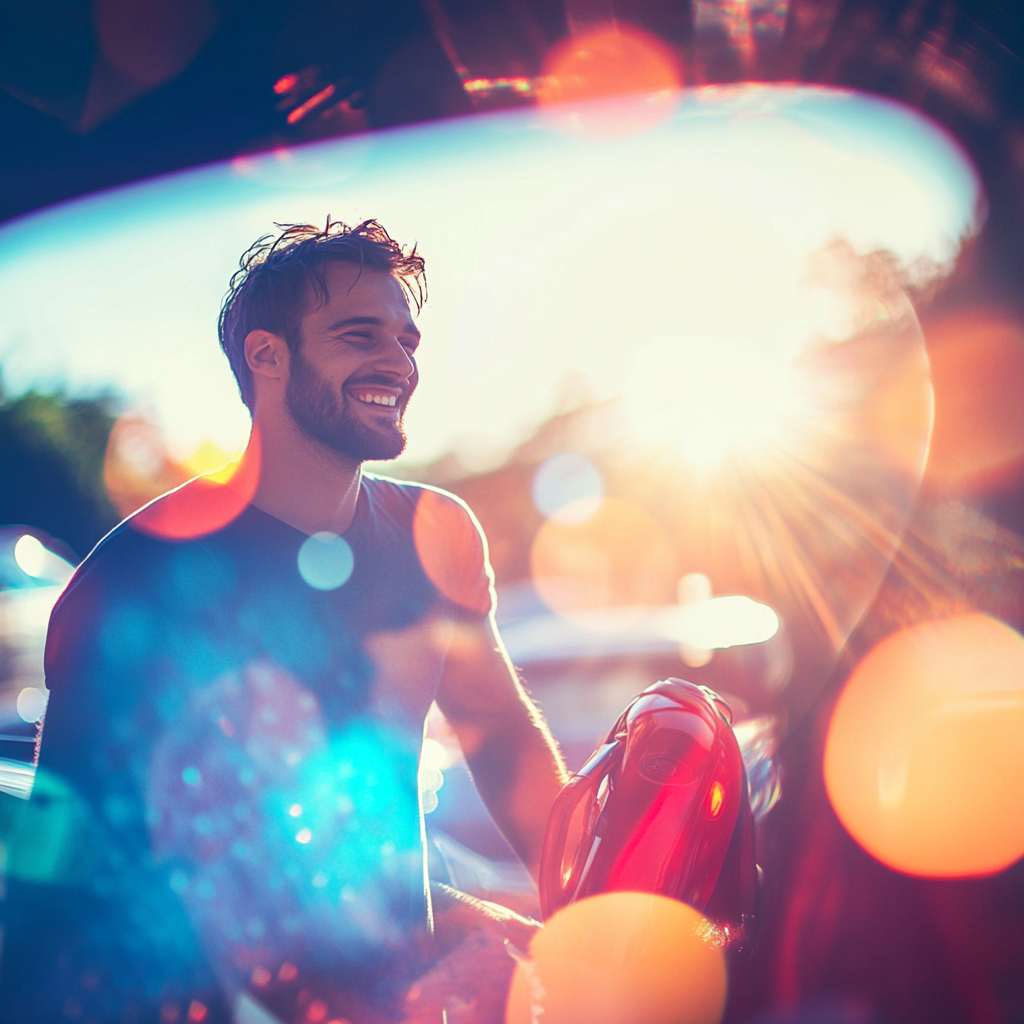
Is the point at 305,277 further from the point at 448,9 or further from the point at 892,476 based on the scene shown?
the point at 892,476

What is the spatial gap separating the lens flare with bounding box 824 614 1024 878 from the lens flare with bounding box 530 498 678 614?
43.6 ft

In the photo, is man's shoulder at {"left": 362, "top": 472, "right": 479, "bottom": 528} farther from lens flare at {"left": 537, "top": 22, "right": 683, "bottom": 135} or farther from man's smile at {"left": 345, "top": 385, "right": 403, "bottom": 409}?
lens flare at {"left": 537, "top": 22, "right": 683, "bottom": 135}

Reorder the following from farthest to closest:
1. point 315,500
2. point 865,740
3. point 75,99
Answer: point 315,500 < point 75,99 < point 865,740

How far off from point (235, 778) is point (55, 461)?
10.1 meters

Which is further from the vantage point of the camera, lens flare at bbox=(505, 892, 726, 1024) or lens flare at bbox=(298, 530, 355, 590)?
lens flare at bbox=(298, 530, 355, 590)

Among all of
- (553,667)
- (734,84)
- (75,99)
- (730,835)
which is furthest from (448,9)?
(553,667)

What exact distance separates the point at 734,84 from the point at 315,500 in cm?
143

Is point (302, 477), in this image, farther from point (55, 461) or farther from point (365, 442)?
point (55, 461)

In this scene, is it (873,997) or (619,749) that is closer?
(873,997)

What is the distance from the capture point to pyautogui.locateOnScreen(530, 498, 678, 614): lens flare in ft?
51.9

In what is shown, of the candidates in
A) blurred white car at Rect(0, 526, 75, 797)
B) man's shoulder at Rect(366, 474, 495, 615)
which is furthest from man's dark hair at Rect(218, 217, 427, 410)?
blurred white car at Rect(0, 526, 75, 797)

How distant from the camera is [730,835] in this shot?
1.40m

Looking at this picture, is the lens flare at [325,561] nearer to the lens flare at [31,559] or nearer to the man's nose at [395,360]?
the man's nose at [395,360]

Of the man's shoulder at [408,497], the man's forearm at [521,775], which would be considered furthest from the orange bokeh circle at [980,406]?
the man's shoulder at [408,497]
